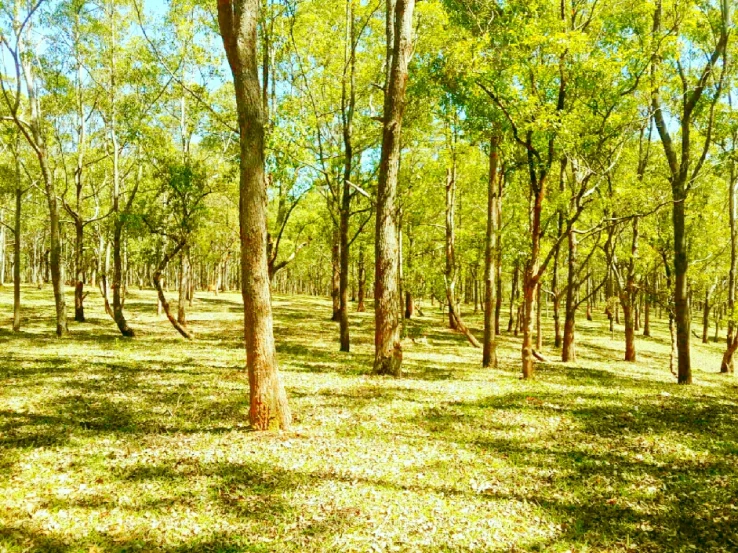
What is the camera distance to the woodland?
7.25 meters

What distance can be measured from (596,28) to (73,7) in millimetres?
27560

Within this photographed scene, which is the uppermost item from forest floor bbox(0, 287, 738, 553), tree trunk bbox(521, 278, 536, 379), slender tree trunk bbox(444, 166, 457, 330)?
slender tree trunk bbox(444, 166, 457, 330)

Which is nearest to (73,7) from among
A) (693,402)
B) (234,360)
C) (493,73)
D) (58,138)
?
(58,138)

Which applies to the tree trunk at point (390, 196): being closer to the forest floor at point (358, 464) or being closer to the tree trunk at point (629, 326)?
the forest floor at point (358, 464)

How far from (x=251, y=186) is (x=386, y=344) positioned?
27.1ft

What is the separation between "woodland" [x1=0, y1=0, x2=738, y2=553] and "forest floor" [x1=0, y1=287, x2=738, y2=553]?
6 cm

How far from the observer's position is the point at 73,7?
2536 cm

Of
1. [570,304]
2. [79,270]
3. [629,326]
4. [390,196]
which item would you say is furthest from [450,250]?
[79,270]

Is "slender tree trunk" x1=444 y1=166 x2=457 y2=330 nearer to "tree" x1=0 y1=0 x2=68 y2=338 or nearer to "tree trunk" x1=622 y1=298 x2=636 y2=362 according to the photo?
"tree trunk" x1=622 y1=298 x2=636 y2=362

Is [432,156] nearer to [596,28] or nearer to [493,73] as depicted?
[596,28]

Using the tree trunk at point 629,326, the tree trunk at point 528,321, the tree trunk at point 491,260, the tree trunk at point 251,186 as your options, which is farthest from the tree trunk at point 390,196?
the tree trunk at point 629,326

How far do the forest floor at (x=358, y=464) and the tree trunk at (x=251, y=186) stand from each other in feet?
6.58

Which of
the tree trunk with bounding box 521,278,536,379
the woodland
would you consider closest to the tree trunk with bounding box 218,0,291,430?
the woodland

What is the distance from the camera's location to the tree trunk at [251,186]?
9.02 m
